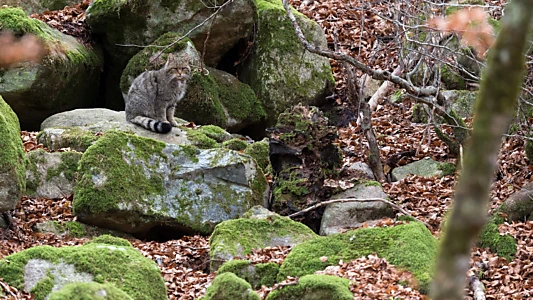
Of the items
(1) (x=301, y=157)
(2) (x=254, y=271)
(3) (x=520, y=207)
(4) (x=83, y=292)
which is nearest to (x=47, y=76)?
(1) (x=301, y=157)

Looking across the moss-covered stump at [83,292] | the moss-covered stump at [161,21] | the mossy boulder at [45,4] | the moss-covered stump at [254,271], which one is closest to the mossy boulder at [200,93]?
the moss-covered stump at [161,21]

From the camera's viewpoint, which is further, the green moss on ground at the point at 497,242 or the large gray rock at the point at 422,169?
the large gray rock at the point at 422,169

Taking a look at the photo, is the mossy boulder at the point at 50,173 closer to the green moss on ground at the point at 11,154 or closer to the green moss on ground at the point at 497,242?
the green moss on ground at the point at 11,154

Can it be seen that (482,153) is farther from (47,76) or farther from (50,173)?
(47,76)

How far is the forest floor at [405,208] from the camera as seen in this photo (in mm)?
6465

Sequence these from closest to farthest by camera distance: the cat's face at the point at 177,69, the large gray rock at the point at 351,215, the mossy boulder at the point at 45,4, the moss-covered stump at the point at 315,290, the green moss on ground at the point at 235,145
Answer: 1. the moss-covered stump at the point at 315,290
2. the large gray rock at the point at 351,215
3. the green moss on ground at the point at 235,145
4. the cat's face at the point at 177,69
5. the mossy boulder at the point at 45,4

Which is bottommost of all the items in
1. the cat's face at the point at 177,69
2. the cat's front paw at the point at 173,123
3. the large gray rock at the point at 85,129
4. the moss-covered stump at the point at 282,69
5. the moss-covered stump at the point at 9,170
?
the moss-covered stump at the point at 9,170

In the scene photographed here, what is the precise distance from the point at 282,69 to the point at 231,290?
10130mm

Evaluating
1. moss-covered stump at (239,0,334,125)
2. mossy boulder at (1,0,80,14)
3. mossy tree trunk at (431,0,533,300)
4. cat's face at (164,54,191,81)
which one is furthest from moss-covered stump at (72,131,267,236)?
mossy tree trunk at (431,0,533,300)

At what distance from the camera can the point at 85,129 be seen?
11750mm

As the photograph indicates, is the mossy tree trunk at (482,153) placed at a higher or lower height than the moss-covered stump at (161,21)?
lower

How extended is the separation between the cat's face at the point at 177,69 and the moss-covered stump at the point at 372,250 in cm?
620

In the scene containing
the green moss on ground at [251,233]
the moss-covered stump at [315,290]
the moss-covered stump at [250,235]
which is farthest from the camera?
the green moss on ground at [251,233]

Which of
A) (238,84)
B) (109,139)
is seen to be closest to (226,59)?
(238,84)
